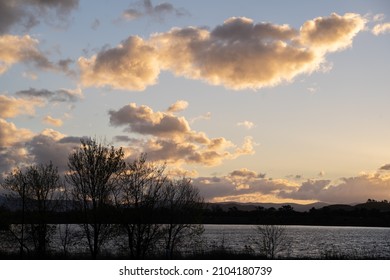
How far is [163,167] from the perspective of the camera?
58.5 metres

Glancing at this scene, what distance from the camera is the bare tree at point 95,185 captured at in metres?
50.6

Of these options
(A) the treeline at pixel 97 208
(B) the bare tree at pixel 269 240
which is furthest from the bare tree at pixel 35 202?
(B) the bare tree at pixel 269 240

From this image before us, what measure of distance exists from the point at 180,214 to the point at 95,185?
18.0 metres

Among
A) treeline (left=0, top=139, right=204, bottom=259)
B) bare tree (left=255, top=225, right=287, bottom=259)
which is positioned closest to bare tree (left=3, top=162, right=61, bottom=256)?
treeline (left=0, top=139, right=204, bottom=259)

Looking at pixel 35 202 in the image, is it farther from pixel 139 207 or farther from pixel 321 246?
pixel 321 246

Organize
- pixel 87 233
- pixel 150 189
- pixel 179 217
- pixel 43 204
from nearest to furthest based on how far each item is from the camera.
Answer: pixel 87 233
pixel 150 189
pixel 43 204
pixel 179 217

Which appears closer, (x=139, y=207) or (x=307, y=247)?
(x=139, y=207)

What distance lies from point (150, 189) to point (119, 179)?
4209mm

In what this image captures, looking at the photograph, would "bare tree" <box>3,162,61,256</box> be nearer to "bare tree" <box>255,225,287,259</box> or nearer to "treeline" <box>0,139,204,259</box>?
"treeline" <box>0,139,204,259</box>

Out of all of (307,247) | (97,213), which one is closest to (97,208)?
(97,213)

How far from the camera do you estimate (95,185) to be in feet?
169

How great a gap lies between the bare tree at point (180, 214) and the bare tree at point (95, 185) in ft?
31.7

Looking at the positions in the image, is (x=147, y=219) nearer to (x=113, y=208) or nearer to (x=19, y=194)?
(x=113, y=208)
